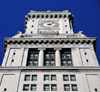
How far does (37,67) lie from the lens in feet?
132

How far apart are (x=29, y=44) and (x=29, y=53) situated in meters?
2.21

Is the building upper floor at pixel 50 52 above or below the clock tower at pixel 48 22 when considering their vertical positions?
below

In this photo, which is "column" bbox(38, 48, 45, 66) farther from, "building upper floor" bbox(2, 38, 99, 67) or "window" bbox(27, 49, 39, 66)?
"window" bbox(27, 49, 39, 66)

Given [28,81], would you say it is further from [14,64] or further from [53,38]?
[53,38]

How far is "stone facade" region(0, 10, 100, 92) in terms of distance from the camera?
3666 centimetres

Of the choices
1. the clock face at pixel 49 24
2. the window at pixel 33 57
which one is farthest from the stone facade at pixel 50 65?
the clock face at pixel 49 24

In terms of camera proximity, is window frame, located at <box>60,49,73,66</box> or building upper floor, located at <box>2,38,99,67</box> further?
window frame, located at <box>60,49,73,66</box>

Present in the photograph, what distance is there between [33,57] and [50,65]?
4.43 metres

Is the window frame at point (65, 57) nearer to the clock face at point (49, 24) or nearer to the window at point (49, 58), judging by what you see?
the window at point (49, 58)

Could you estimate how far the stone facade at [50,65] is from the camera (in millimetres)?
36656

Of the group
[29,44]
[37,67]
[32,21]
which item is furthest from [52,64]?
[32,21]

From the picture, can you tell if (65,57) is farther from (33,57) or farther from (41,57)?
(33,57)

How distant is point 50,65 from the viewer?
142 feet

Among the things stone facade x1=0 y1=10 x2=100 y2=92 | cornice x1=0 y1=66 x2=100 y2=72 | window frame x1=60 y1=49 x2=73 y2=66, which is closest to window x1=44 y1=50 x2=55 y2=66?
stone facade x1=0 y1=10 x2=100 y2=92
